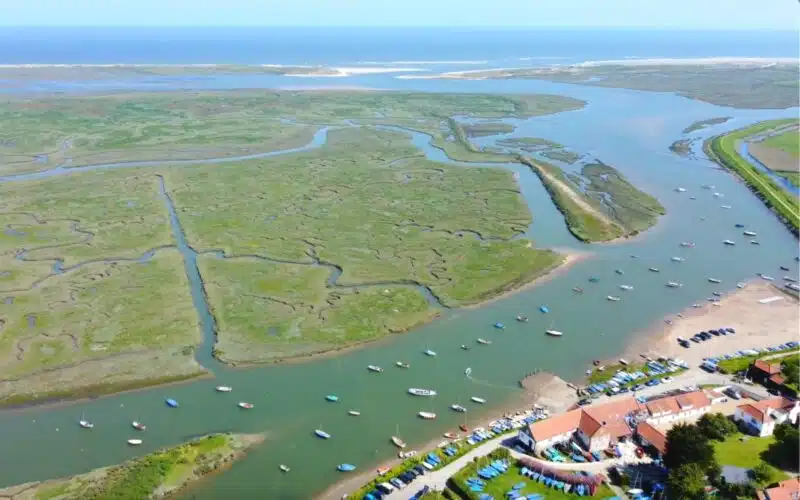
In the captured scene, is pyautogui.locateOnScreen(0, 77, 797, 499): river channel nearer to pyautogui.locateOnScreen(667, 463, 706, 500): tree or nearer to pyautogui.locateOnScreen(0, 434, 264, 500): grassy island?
pyautogui.locateOnScreen(0, 434, 264, 500): grassy island

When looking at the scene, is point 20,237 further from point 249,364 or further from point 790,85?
point 790,85

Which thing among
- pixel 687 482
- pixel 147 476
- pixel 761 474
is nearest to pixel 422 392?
pixel 687 482

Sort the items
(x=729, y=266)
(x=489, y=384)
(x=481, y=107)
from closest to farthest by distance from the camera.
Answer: (x=489, y=384), (x=729, y=266), (x=481, y=107)

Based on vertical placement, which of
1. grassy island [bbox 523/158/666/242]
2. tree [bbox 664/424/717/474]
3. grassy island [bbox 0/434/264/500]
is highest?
grassy island [bbox 523/158/666/242]

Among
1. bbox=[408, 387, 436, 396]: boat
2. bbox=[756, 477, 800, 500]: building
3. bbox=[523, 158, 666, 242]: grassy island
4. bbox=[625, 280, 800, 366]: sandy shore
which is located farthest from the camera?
bbox=[523, 158, 666, 242]: grassy island

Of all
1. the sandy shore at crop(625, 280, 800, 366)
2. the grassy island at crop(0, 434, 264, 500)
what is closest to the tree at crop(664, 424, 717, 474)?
the sandy shore at crop(625, 280, 800, 366)

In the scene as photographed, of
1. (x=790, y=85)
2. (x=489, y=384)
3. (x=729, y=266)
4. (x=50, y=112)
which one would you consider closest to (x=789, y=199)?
(x=729, y=266)
